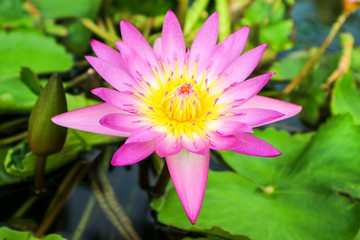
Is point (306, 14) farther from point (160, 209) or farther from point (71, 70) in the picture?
point (160, 209)

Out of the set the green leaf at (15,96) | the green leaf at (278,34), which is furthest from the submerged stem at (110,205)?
the green leaf at (278,34)

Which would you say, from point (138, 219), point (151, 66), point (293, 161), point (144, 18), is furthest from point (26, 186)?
point (144, 18)

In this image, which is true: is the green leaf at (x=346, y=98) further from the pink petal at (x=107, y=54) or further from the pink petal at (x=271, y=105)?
the pink petal at (x=107, y=54)

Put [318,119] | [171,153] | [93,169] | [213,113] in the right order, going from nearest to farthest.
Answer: [171,153] → [213,113] → [93,169] → [318,119]

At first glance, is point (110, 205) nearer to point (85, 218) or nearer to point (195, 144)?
point (85, 218)

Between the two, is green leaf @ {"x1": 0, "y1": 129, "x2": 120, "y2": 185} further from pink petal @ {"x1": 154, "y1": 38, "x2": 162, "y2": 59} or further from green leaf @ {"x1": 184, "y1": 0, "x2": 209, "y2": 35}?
green leaf @ {"x1": 184, "y1": 0, "x2": 209, "y2": 35}

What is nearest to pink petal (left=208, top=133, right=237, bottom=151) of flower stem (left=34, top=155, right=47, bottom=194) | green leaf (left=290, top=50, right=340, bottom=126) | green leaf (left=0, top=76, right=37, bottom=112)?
flower stem (left=34, top=155, right=47, bottom=194)
